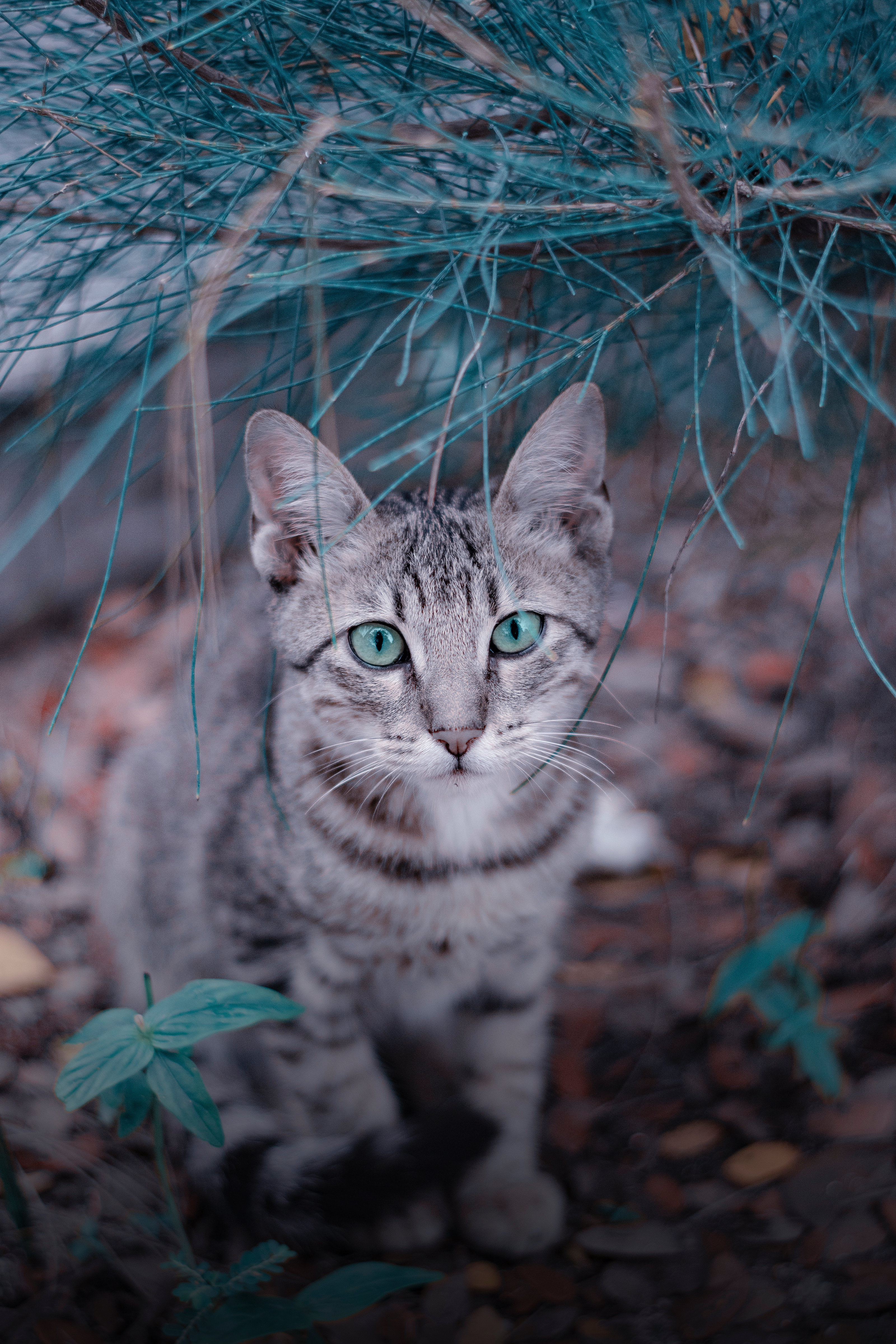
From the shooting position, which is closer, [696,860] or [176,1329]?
[176,1329]

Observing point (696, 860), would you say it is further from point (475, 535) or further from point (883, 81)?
point (883, 81)

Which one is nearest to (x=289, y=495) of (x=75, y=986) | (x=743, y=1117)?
(x=75, y=986)

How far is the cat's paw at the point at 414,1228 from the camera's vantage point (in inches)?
27.4

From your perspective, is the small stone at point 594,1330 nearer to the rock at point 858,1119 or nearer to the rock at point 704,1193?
the rock at point 704,1193

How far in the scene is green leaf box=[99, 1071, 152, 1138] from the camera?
0.60 metres

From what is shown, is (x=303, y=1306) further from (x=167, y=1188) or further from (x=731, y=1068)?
(x=731, y=1068)

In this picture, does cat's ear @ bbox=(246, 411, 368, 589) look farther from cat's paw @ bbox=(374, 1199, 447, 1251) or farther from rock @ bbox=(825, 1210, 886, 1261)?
rock @ bbox=(825, 1210, 886, 1261)

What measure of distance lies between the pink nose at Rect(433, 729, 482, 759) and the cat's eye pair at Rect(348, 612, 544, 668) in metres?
0.10

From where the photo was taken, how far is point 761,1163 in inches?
28.8

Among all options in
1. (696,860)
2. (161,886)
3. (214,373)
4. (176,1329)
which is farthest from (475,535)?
(176,1329)

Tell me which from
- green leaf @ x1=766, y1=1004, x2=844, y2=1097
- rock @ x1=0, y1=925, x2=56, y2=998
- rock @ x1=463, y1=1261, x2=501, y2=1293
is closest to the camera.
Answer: rock @ x1=463, y1=1261, x2=501, y2=1293

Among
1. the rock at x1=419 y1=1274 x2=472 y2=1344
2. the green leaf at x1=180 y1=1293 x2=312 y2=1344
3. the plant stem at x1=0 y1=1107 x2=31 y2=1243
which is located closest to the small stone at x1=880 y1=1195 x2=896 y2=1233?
the rock at x1=419 y1=1274 x2=472 y2=1344

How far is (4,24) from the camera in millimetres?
693

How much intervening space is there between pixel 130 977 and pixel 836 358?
1016 mm
